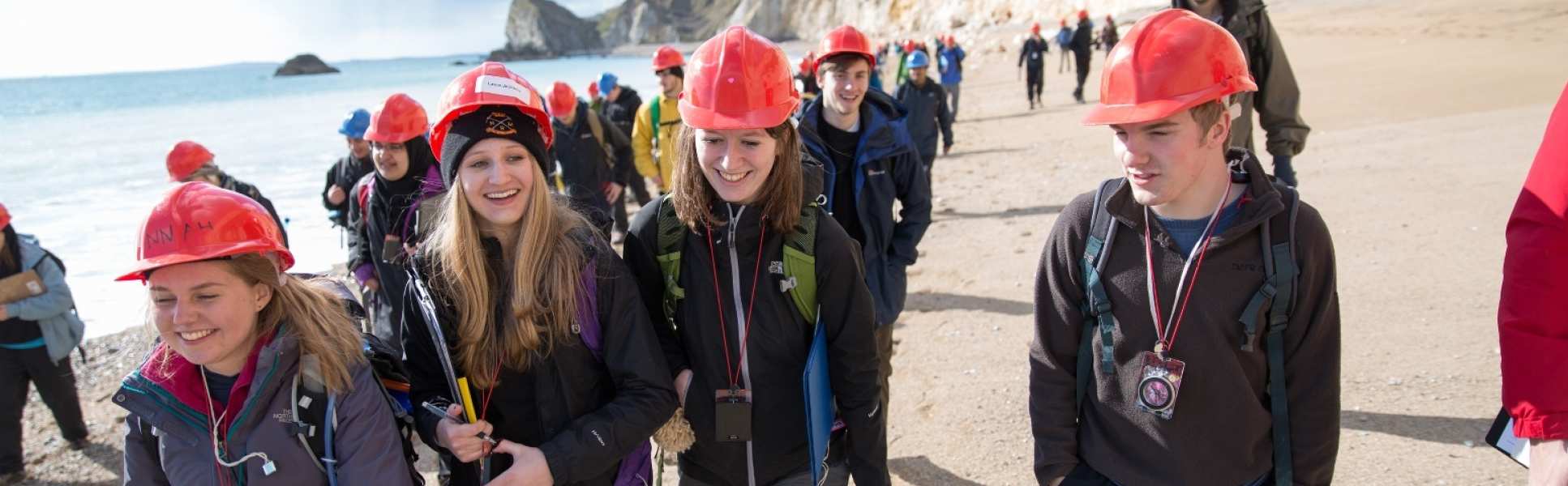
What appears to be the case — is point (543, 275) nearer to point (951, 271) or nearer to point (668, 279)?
point (668, 279)

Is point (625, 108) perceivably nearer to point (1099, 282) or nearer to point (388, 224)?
point (388, 224)

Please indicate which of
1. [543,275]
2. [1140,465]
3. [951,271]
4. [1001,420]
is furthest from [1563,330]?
[951,271]

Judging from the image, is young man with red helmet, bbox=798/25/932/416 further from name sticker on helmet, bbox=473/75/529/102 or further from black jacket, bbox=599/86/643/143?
black jacket, bbox=599/86/643/143

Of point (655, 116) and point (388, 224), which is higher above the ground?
point (655, 116)

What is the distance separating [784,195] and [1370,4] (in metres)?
35.0

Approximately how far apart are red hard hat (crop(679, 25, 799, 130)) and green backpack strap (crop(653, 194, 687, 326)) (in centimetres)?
30

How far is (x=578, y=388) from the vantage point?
254 cm

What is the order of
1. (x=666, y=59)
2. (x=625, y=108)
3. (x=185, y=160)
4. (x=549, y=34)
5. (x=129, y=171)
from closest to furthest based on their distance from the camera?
1. (x=185, y=160)
2. (x=666, y=59)
3. (x=625, y=108)
4. (x=129, y=171)
5. (x=549, y=34)

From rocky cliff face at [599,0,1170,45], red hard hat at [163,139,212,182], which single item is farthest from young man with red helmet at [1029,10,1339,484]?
red hard hat at [163,139,212,182]

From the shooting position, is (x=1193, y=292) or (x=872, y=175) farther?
(x=872, y=175)

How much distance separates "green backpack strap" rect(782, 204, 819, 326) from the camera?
265cm

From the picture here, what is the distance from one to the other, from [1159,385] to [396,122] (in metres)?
4.31

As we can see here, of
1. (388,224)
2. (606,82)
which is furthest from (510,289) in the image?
(606,82)

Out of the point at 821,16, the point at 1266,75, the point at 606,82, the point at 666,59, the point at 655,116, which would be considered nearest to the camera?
the point at 1266,75
